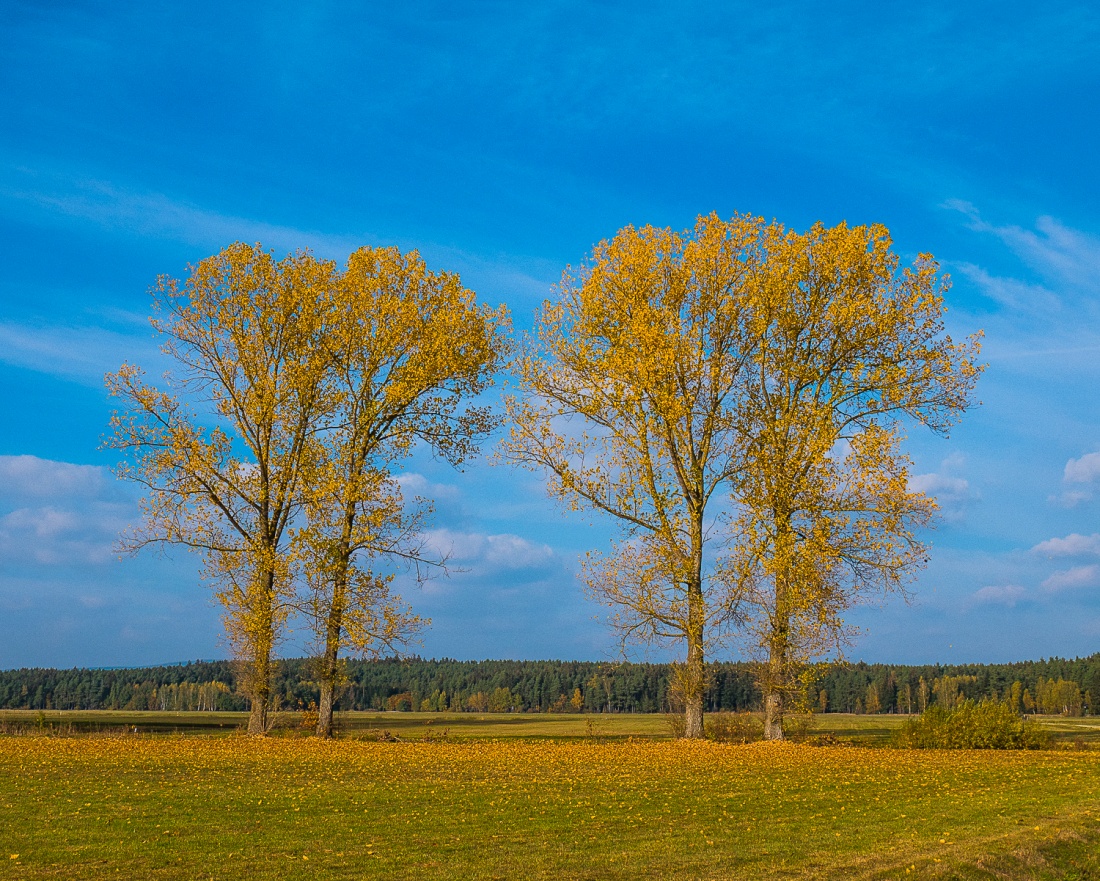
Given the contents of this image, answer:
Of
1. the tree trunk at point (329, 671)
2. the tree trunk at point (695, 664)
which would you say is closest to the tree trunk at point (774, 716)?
the tree trunk at point (695, 664)

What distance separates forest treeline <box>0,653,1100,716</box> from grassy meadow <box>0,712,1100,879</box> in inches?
4155

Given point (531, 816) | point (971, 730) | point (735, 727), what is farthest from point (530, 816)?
point (971, 730)

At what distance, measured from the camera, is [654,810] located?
50.2 ft

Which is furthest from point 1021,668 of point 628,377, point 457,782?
point 457,782

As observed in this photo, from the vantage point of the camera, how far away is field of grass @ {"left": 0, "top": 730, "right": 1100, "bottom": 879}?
10.8m

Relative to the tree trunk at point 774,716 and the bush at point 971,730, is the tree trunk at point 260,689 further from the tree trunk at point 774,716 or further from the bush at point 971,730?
the bush at point 971,730

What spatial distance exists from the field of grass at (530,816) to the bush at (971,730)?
7.13m

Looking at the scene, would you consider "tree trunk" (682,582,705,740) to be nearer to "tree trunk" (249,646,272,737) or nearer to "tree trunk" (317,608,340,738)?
"tree trunk" (317,608,340,738)

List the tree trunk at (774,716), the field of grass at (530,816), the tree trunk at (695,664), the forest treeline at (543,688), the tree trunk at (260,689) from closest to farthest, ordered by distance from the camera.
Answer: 1. the field of grass at (530,816)
2. the tree trunk at (695,664)
3. the tree trunk at (774,716)
4. the tree trunk at (260,689)
5. the forest treeline at (543,688)

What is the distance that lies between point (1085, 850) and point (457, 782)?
11.2 metres

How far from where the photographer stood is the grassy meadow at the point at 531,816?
35.3ft

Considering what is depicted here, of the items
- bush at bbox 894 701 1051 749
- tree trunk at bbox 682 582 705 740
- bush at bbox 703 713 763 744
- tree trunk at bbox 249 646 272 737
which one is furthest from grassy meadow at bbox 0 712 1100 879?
bush at bbox 894 701 1051 749

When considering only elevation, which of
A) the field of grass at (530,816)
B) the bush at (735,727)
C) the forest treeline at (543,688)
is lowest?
the forest treeline at (543,688)

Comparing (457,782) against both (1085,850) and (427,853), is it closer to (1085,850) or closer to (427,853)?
(427,853)
